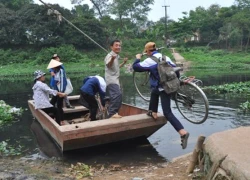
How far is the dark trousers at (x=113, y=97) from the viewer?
7.14 metres

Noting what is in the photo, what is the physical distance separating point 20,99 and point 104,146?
405 inches

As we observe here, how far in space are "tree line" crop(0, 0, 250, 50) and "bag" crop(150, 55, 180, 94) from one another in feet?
118

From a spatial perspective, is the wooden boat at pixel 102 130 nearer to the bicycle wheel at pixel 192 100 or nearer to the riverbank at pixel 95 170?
the riverbank at pixel 95 170

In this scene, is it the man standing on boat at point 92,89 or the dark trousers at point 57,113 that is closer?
the man standing on boat at point 92,89

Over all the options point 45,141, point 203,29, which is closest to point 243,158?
point 45,141

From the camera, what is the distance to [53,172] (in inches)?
236

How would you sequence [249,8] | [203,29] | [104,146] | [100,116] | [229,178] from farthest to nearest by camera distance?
1. [249,8]
2. [203,29]
3. [100,116]
4. [104,146]
5. [229,178]

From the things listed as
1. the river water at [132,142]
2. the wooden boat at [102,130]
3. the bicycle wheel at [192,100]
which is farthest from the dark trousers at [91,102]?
the bicycle wheel at [192,100]

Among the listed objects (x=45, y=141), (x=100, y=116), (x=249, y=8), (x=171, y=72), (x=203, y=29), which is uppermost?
(x=249, y=8)

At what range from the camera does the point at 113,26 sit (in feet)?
164

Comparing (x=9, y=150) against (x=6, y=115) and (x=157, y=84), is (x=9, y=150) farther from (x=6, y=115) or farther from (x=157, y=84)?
(x=157, y=84)

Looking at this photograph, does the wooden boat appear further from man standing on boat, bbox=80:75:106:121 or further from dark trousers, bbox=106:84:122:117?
man standing on boat, bbox=80:75:106:121

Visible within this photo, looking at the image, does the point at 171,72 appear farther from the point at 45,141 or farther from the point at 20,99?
the point at 20,99

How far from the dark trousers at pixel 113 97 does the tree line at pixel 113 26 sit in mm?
35138
